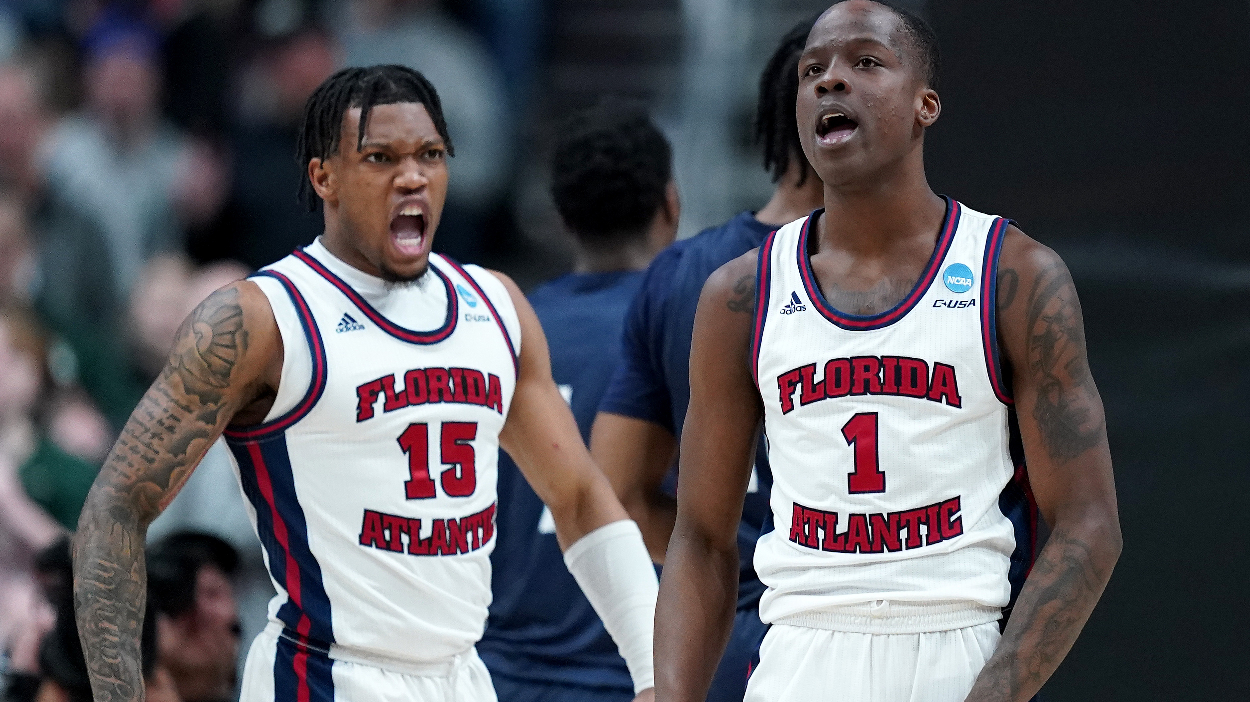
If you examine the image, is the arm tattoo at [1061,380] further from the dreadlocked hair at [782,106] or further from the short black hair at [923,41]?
the dreadlocked hair at [782,106]

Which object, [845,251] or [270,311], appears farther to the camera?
[270,311]

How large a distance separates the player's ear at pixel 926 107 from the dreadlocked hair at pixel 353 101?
4.52 feet

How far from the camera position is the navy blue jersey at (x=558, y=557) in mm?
4531

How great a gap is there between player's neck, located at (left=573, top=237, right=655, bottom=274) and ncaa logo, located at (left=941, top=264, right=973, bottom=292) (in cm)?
217

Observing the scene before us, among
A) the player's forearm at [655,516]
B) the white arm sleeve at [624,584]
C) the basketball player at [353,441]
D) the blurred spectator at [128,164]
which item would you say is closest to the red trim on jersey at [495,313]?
the basketball player at [353,441]

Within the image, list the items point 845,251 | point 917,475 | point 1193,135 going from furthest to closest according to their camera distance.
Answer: point 1193,135
point 845,251
point 917,475

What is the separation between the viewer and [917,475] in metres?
→ 2.80

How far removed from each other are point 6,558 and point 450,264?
2652mm

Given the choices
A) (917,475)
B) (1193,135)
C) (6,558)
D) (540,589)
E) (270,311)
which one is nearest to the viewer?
(917,475)

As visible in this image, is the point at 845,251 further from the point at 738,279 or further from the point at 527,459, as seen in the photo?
the point at 527,459

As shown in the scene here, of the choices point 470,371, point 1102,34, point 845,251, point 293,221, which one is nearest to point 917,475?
point 845,251

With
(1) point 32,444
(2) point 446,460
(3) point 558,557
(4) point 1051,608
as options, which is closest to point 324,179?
(2) point 446,460

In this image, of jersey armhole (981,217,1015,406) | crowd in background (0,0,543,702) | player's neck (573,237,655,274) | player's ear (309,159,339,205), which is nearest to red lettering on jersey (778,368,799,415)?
jersey armhole (981,217,1015,406)

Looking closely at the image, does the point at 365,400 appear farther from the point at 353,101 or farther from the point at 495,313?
the point at 353,101
